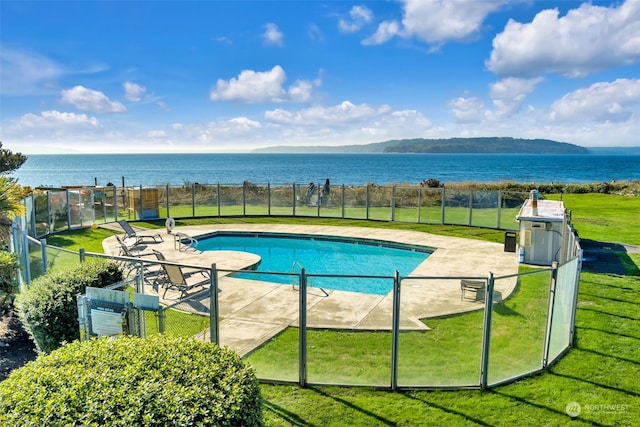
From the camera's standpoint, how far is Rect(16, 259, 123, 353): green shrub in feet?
20.3

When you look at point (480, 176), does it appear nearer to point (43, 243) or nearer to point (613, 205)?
point (613, 205)

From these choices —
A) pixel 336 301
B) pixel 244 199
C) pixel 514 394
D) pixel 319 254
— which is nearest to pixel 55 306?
pixel 336 301

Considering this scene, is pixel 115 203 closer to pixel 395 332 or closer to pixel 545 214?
pixel 545 214

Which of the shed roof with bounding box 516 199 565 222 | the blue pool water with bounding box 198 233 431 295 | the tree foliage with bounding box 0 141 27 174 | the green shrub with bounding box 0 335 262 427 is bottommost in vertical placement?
the blue pool water with bounding box 198 233 431 295

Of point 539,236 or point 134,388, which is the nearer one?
point 134,388

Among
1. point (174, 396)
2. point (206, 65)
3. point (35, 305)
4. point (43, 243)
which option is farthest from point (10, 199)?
point (206, 65)

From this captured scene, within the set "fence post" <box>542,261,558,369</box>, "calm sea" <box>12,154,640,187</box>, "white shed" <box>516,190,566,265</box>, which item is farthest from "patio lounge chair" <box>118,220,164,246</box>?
"calm sea" <box>12,154,640,187</box>

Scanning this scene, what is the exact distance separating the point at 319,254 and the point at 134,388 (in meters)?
12.2

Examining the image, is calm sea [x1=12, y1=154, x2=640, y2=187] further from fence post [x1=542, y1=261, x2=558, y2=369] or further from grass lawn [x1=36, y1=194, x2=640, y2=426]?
fence post [x1=542, y1=261, x2=558, y2=369]

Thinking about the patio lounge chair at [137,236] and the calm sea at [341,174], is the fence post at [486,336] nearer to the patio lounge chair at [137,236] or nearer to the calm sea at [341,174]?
the patio lounge chair at [137,236]

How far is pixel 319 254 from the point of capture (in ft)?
50.9

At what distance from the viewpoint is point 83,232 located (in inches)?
699

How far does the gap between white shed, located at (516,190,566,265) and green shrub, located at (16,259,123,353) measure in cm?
1087

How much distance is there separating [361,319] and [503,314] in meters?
2.54
